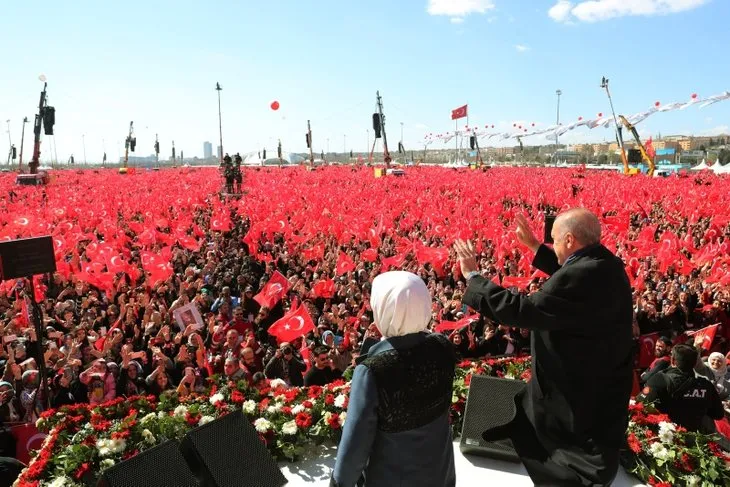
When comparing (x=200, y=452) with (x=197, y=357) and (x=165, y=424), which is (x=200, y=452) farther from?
(x=197, y=357)

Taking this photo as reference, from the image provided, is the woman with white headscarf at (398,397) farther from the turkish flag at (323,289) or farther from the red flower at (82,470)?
the turkish flag at (323,289)

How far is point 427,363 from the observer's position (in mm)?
2338

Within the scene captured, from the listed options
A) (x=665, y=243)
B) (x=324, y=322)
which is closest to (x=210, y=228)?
(x=324, y=322)

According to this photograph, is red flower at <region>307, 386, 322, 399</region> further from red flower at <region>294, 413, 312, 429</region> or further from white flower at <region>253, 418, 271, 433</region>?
white flower at <region>253, 418, 271, 433</region>

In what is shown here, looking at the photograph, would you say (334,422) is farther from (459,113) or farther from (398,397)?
(459,113)

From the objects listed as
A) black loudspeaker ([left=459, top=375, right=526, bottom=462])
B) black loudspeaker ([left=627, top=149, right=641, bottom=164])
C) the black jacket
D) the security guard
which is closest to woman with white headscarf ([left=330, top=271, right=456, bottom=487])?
the black jacket

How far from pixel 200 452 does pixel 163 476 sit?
275 millimetres

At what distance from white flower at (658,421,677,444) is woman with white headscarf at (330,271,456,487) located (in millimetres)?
2298

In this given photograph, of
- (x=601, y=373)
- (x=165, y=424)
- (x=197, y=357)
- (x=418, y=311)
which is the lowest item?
(x=197, y=357)

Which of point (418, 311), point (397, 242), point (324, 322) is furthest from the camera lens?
point (397, 242)

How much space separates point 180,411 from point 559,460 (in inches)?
114

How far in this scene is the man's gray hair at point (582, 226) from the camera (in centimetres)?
254

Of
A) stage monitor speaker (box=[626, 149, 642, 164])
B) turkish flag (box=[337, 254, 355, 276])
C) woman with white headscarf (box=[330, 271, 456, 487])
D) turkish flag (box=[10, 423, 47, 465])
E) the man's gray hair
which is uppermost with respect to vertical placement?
stage monitor speaker (box=[626, 149, 642, 164])

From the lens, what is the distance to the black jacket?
2.40 metres
